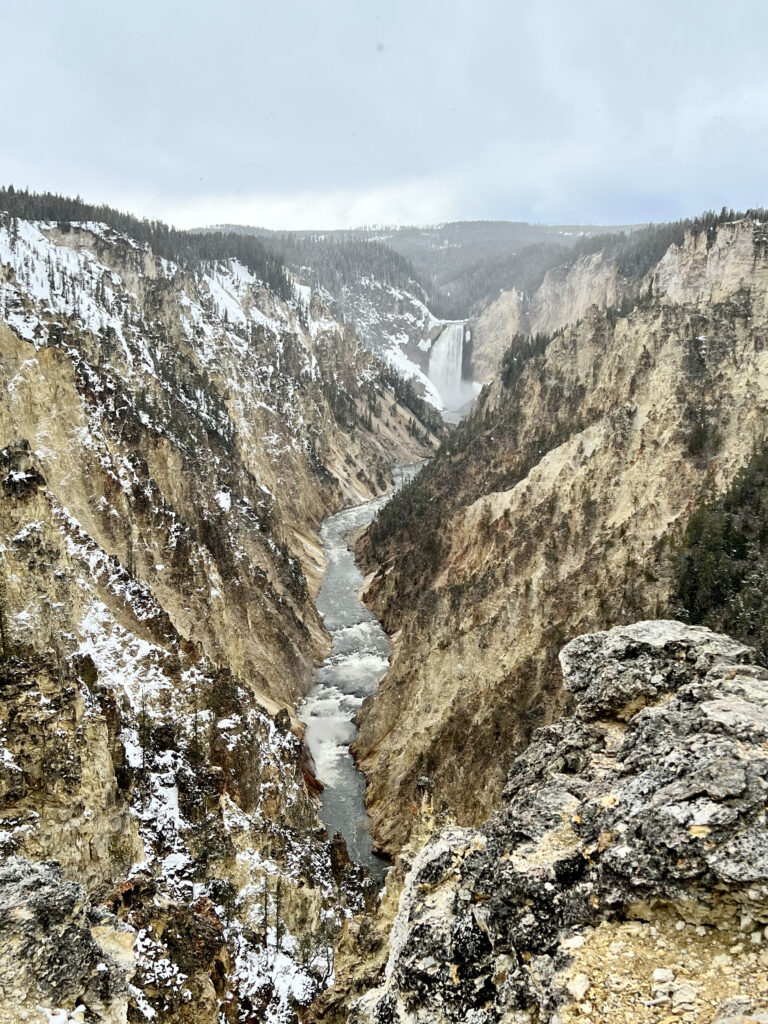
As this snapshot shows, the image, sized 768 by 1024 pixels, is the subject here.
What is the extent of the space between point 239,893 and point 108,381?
3128 centimetres

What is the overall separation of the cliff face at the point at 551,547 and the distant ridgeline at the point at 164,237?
257ft

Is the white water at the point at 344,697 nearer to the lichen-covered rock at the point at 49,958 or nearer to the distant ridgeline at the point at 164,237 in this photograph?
the lichen-covered rock at the point at 49,958

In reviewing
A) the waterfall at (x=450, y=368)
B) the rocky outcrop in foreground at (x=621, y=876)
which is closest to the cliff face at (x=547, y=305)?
the waterfall at (x=450, y=368)

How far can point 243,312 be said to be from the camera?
4670 inches

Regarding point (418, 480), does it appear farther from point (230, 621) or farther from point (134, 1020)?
point (134, 1020)

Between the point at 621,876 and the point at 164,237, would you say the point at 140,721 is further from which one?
the point at 164,237

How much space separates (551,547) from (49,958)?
3088 centimetres

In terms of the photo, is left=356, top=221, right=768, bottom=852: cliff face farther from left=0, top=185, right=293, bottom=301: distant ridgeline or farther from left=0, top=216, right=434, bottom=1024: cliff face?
left=0, top=185, right=293, bottom=301: distant ridgeline

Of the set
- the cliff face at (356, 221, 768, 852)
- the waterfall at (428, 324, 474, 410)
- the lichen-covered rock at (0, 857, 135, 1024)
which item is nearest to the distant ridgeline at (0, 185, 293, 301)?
the waterfall at (428, 324, 474, 410)

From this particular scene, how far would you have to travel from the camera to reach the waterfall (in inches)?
7172

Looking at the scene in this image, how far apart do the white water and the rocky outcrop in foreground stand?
20975 mm

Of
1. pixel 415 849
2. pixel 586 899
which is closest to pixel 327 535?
pixel 415 849

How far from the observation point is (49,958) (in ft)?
30.0

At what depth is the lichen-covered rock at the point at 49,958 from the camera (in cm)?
877
